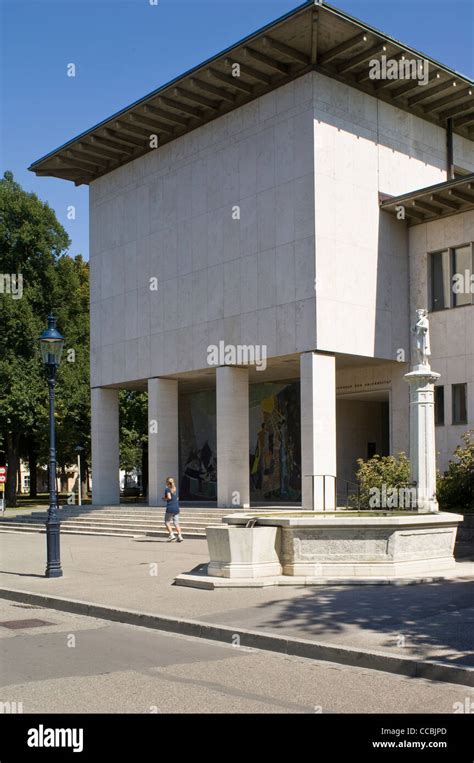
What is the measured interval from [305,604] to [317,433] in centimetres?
1614

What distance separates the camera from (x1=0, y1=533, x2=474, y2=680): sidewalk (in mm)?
10023

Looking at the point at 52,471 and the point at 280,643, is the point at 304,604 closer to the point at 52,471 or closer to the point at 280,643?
the point at 280,643

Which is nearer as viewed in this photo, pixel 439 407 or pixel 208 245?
pixel 439 407

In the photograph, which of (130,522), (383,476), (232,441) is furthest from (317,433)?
(130,522)

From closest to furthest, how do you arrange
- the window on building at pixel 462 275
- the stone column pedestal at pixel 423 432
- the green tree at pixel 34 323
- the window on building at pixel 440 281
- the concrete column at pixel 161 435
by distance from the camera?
the stone column pedestal at pixel 423 432 → the window on building at pixel 462 275 → the window on building at pixel 440 281 → the concrete column at pixel 161 435 → the green tree at pixel 34 323

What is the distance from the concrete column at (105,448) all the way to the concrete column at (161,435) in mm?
3810

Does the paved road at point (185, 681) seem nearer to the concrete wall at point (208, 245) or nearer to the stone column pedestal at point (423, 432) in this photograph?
the stone column pedestal at point (423, 432)

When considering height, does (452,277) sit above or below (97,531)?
above

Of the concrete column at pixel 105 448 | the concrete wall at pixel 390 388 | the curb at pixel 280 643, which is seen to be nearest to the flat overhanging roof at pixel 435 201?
the concrete wall at pixel 390 388

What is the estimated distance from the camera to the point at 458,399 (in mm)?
30156

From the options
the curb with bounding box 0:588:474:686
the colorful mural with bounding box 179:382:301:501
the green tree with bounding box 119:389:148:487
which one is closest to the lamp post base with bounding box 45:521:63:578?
the curb with bounding box 0:588:474:686

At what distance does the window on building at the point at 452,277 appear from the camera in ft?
98.5

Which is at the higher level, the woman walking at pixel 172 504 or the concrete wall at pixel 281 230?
the concrete wall at pixel 281 230

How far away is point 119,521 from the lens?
106 ft
